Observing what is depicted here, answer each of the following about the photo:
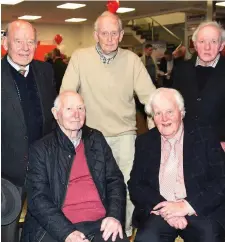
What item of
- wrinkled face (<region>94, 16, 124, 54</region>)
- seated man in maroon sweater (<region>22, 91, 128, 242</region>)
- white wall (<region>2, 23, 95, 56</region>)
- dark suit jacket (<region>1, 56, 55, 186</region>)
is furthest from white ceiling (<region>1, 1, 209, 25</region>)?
seated man in maroon sweater (<region>22, 91, 128, 242</region>)

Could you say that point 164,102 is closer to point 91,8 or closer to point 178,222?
point 178,222

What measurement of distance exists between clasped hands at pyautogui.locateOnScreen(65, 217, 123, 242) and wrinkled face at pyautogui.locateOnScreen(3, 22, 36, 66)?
1106 millimetres

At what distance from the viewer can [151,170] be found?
9.25 ft

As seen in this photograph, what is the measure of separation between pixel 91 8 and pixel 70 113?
1071cm

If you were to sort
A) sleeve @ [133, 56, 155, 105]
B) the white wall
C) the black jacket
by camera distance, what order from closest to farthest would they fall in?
the black jacket → sleeve @ [133, 56, 155, 105] → the white wall

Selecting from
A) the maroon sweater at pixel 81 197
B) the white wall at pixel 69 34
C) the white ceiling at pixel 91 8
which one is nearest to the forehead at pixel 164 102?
the maroon sweater at pixel 81 197

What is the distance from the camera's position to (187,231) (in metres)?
2.70

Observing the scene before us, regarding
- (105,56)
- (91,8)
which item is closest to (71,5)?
(91,8)

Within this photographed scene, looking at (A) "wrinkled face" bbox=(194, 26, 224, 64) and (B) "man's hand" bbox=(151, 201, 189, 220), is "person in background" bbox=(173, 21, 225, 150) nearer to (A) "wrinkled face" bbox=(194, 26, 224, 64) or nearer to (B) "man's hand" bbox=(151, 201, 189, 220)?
(A) "wrinkled face" bbox=(194, 26, 224, 64)

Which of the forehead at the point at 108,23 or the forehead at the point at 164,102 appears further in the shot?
the forehead at the point at 108,23

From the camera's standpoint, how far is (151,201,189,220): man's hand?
2.66m

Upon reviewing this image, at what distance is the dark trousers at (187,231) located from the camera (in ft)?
8.65

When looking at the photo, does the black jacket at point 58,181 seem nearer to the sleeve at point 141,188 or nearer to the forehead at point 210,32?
the sleeve at point 141,188

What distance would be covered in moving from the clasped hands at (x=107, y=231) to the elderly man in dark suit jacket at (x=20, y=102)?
43 centimetres
